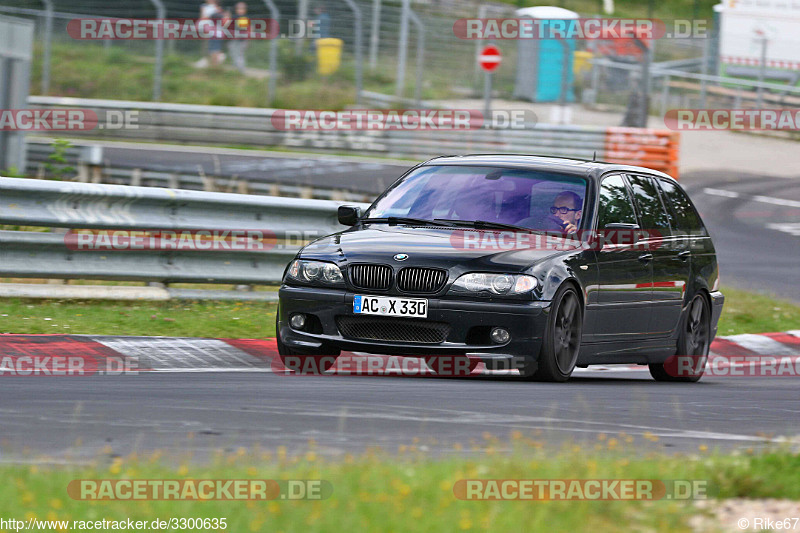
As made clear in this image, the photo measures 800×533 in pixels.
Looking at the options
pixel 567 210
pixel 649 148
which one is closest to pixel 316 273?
pixel 567 210

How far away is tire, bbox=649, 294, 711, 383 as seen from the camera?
10.6 metres

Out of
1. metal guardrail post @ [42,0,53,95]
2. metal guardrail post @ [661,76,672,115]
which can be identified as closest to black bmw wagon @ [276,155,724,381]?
metal guardrail post @ [42,0,53,95]

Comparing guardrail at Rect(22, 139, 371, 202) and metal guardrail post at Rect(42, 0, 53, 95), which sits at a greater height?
metal guardrail post at Rect(42, 0, 53, 95)

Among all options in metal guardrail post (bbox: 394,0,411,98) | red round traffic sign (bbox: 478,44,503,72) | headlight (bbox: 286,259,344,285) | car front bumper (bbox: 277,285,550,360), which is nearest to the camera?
car front bumper (bbox: 277,285,550,360)

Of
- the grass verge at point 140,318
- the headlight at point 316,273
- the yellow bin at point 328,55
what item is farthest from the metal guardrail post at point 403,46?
the headlight at point 316,273

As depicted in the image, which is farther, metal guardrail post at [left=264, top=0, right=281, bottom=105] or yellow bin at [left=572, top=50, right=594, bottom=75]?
yellow bin at [left=572, top=50, right=594, bottom=75]

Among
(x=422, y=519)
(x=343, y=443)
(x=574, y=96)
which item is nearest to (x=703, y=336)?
(x=343, y=443)

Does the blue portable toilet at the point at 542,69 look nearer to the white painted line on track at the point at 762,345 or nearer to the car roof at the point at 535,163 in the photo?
the white painted line on track at the point at 762,345

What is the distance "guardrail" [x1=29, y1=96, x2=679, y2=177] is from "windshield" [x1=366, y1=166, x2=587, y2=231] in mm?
17449

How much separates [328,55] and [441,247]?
21.8 meters

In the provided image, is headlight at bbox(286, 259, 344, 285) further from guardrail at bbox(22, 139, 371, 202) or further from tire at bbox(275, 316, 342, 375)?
guardrail at bbox(22, 139, 371, 202)

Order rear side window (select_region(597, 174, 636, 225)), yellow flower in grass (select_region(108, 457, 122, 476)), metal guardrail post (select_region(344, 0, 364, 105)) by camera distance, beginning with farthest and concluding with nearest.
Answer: metal guardrail post (select_region(344, 0, 364, 105)) < rear side window (select_region(597, 174, 636, 225)) < yellow flower in grass (select_region(108, 457, 122, 476))

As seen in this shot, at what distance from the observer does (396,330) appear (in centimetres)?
839

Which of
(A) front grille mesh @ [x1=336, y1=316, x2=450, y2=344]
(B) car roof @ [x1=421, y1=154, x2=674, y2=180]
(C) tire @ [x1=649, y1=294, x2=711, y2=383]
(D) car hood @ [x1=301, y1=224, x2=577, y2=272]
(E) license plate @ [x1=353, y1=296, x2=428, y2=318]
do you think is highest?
(B) car roof @ [x1=421, y1=154, x2=674, y2=180]
